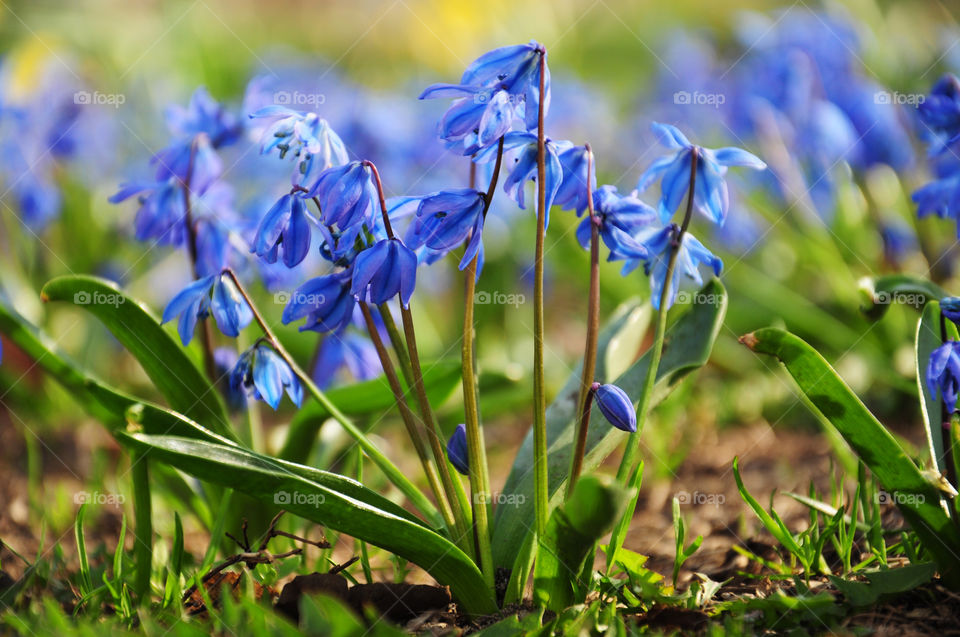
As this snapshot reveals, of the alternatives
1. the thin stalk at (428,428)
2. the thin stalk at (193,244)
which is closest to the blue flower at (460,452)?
the thin stalk at (428,428)

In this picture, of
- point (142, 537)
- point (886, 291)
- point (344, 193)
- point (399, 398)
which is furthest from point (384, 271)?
point (886, 291)

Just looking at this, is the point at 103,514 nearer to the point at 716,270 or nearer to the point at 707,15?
the point at 716,270

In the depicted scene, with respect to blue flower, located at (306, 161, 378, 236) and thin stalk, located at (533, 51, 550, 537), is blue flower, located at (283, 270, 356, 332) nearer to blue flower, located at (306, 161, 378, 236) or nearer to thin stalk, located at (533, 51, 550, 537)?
blue flower, located at (306, 161, 378, 236)

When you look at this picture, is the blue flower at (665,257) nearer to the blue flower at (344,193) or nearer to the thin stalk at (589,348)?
the thin stalk at (589,348)

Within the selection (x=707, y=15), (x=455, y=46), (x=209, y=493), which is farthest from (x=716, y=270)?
(x=707, y=15)

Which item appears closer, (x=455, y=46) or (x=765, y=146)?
(x=765, y=146)

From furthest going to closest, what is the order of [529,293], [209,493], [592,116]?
1. [592,116]
2. [529,293]
3. [209,493]
